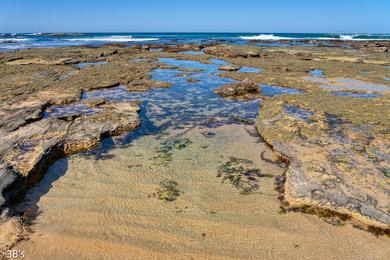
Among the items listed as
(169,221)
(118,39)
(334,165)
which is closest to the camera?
(169,221)

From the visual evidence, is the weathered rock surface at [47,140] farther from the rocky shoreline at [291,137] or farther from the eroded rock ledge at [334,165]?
the eroded rock ledge at [334,165]

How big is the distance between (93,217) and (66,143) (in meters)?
2.61

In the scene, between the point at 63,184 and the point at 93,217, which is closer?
the point at 93,217

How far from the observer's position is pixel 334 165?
5461 millimetres

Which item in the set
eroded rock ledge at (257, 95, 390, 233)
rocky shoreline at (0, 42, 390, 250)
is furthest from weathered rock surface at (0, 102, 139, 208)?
eroded rock ledge at (257, 95, 390, 233)

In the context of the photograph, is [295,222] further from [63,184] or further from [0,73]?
[0,73]

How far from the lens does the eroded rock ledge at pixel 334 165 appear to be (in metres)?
4.41

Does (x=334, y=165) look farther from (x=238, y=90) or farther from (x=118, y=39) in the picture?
(x=118, y=39)

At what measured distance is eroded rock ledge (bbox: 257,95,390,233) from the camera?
14.5 feet

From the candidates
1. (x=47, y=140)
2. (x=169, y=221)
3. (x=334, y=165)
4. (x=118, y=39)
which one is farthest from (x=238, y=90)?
(x=118, y=39)

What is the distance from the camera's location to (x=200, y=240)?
12.9ft

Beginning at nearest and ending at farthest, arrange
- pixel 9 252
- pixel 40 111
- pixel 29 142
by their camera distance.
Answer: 1. pixel 9 252
2. pixel 29 142
3. pixel 40 111

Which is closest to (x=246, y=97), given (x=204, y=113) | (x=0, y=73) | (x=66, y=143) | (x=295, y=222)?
(x=204, y=113)

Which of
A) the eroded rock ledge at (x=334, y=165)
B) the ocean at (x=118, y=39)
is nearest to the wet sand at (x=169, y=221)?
the eroded rock ledge at (x=334, y=165)
